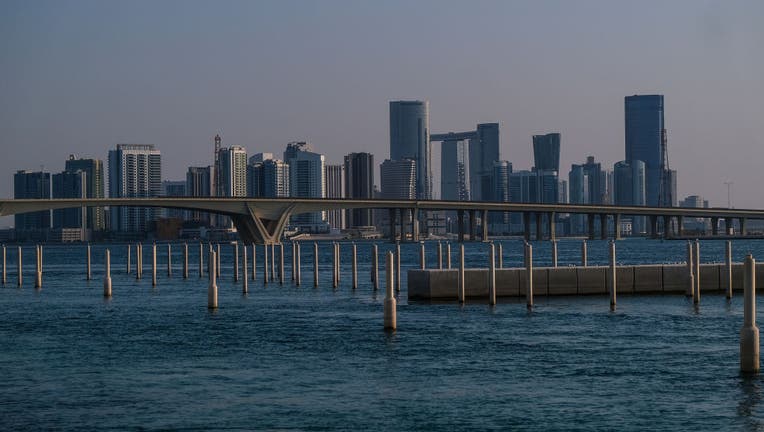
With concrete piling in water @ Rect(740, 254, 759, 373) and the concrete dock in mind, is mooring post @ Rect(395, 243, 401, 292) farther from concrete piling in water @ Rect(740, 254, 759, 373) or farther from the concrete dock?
concrete piling in water @ Rect(740, 254, 759, 373)

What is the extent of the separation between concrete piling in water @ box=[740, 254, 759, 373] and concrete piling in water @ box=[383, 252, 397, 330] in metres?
12.9

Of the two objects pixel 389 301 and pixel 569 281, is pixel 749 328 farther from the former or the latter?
pixel 569 281

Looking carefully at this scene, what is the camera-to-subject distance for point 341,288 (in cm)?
7519

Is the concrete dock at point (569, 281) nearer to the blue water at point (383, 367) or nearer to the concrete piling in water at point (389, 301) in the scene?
the blue water at point (383, 367)

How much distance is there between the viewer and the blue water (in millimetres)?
28281

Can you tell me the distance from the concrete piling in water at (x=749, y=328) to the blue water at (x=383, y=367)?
479 millimetres

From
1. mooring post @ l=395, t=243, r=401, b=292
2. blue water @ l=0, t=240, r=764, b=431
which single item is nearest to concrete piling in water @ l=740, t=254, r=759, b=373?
blue water @ l=0, t=240, r=764, b=431

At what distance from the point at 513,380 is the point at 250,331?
16447mm

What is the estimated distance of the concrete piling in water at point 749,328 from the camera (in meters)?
29.9

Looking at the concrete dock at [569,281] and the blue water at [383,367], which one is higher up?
the concrete dock at [569,281]

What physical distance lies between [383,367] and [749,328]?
11000mm

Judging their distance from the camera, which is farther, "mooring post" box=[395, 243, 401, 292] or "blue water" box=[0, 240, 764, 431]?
"mooring post" box=[395, 243, 401, 292]

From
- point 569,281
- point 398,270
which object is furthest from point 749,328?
point 398,270

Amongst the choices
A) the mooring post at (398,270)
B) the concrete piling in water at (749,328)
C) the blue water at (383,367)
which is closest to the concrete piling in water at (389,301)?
the blue water at (383,367)
